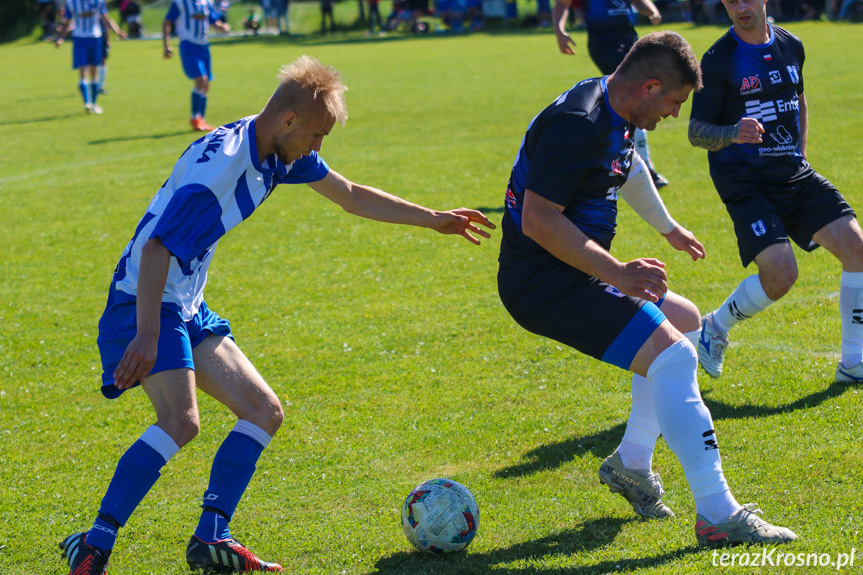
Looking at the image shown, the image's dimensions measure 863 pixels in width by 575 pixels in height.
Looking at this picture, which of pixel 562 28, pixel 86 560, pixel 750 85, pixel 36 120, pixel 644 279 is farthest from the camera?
pixel 36 120

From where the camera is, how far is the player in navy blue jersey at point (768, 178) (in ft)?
17.5

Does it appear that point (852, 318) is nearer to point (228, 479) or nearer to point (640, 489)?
point (640, 489)

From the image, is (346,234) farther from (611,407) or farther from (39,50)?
(39,50)

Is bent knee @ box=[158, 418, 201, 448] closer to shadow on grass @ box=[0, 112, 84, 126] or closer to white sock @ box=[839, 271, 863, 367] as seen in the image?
white sock @ box=[839, 271, 863, 367]

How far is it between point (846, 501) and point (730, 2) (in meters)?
2.97

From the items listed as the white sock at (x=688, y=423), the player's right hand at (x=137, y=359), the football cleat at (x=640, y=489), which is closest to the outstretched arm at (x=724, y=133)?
the white sock at (x=688, y=423)

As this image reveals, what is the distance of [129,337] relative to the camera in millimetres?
3635

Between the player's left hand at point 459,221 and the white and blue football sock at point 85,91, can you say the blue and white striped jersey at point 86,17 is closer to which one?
the white and blue football sock at point 85,91

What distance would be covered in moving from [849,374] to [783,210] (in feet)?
3.40

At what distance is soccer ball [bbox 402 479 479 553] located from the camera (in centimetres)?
372

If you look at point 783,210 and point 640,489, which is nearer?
point 640,489

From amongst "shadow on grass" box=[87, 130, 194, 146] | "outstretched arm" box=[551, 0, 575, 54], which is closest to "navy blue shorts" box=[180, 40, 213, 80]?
"shadow on grass" box=[87, 130, 194, 146]

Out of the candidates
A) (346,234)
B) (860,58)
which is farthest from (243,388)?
(860,58)

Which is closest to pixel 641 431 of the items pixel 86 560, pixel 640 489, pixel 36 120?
pixel 640 489
